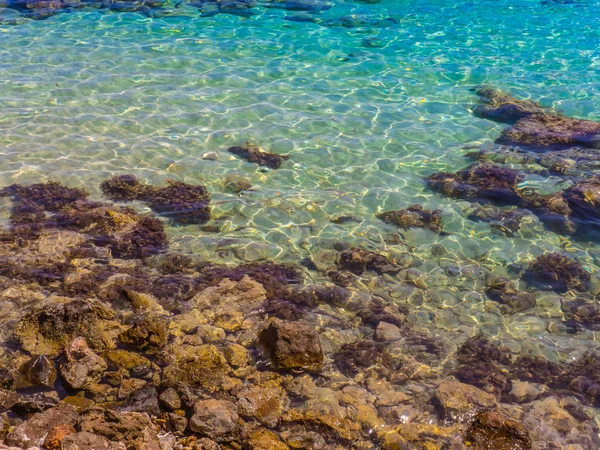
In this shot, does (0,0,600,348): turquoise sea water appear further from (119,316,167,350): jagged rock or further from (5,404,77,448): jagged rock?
(5,404,77,448): jagged rock

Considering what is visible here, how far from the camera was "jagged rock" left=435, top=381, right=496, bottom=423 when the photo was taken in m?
6.29

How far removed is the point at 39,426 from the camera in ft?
17.4

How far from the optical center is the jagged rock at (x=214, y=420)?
5.65 meters

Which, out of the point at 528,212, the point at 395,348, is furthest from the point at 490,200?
the point at 395,348

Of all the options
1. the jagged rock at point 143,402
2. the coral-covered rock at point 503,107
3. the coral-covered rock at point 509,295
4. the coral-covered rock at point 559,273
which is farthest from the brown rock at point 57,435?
the coral-covered rock at point 503,107

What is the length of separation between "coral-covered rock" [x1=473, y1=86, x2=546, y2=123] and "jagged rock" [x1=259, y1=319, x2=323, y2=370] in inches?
346

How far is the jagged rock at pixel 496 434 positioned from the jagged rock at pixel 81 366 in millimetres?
4029

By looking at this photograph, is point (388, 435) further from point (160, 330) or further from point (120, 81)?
point (120, 81)

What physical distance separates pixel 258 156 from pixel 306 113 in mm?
2451

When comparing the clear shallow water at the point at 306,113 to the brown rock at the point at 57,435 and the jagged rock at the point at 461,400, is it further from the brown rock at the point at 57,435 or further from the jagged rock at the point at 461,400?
the brown rock at the point at 57,435

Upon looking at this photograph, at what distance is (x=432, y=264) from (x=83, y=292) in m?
5.11

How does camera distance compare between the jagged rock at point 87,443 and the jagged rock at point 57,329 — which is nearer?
the jagged rock at point 87,443

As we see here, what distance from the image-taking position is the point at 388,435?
594cm

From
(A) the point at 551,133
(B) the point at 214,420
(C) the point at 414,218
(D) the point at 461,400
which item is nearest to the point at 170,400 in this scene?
(B) the point at 214,420
